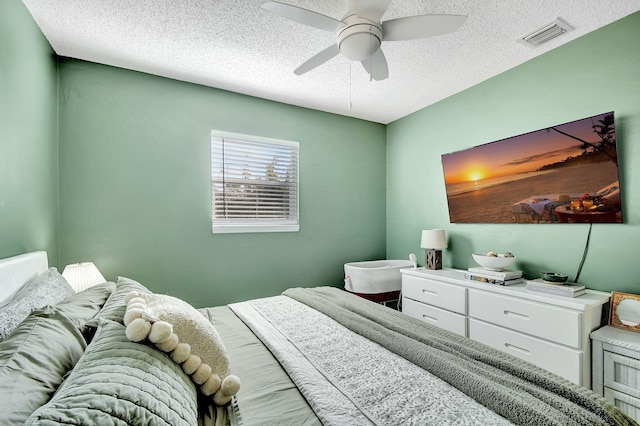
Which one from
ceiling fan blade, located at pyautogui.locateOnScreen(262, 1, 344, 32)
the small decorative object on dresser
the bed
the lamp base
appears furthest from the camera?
the lamp base

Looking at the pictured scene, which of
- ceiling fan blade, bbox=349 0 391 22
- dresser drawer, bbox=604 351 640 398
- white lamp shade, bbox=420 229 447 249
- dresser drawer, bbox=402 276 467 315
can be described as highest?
ceiling fan blade, bbox=349 0 391 22

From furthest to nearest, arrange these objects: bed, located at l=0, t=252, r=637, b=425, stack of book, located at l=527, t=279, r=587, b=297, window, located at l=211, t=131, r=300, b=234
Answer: window, located at l=211, t=131, r=300, b=234 → stack of book, located at l=527, t=279, r=587, b=297 → bed, located at l=0, t=252, r=637, b=425

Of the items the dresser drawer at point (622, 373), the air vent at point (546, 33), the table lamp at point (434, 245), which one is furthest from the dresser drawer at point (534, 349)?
the air vent at point (546, 33)

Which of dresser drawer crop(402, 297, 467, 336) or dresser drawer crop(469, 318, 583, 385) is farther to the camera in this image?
dresser drawer crop(402, 297, 467, 336)

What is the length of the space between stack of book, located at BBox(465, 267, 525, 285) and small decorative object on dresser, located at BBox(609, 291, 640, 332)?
57 centimetres

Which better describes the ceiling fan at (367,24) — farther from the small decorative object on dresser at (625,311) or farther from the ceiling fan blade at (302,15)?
the small decorative object on dresser at (625,311)

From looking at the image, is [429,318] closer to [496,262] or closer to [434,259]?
[434,259]

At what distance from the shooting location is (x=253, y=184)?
310cm

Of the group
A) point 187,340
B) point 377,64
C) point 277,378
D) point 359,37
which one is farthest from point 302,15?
point 277,378

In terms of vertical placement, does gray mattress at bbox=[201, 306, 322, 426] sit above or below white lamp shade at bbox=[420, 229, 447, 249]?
below

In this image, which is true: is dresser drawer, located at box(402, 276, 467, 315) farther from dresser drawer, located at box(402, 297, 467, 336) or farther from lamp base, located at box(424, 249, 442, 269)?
lamp base, located at box(424, 249, 442, 269)

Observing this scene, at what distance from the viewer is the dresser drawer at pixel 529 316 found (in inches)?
71.1

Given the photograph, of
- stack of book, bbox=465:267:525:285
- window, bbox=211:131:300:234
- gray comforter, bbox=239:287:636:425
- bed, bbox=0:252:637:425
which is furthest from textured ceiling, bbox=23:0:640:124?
gray comforter, bbox=239:287:636:425

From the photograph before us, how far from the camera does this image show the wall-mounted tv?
1.98 m
